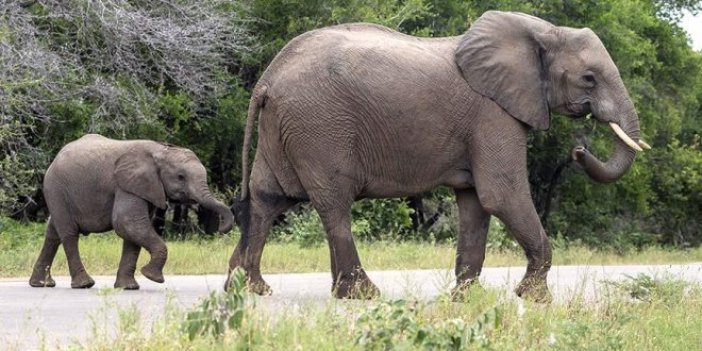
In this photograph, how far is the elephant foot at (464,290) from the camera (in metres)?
10.4

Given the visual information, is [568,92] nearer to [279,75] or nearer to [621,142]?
[621,142]

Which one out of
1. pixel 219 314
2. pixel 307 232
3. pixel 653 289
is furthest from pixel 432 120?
pixel 307 232

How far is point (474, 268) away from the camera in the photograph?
12383mm

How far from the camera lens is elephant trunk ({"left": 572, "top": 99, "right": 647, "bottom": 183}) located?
1216 centimetres

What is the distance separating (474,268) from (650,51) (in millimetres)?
34117

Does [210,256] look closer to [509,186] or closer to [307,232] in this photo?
[307,232]

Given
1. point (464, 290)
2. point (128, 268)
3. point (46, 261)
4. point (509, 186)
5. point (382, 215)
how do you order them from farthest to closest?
point (382, 215), point (46, 261), point (128, 268), point (509, 186), point (464, 290)

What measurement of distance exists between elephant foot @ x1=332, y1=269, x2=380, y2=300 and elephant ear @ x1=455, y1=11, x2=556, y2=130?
1.92 m

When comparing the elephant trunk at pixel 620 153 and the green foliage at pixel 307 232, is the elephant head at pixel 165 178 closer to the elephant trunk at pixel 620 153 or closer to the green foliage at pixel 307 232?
the elephant trunk at pixel 620 153

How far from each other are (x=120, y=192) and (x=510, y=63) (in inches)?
159

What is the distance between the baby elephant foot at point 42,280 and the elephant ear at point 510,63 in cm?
473

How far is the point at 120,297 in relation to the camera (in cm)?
1227

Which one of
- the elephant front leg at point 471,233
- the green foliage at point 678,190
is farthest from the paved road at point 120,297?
the green foliage at point 678,190

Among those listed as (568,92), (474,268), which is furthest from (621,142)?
(474,268)
